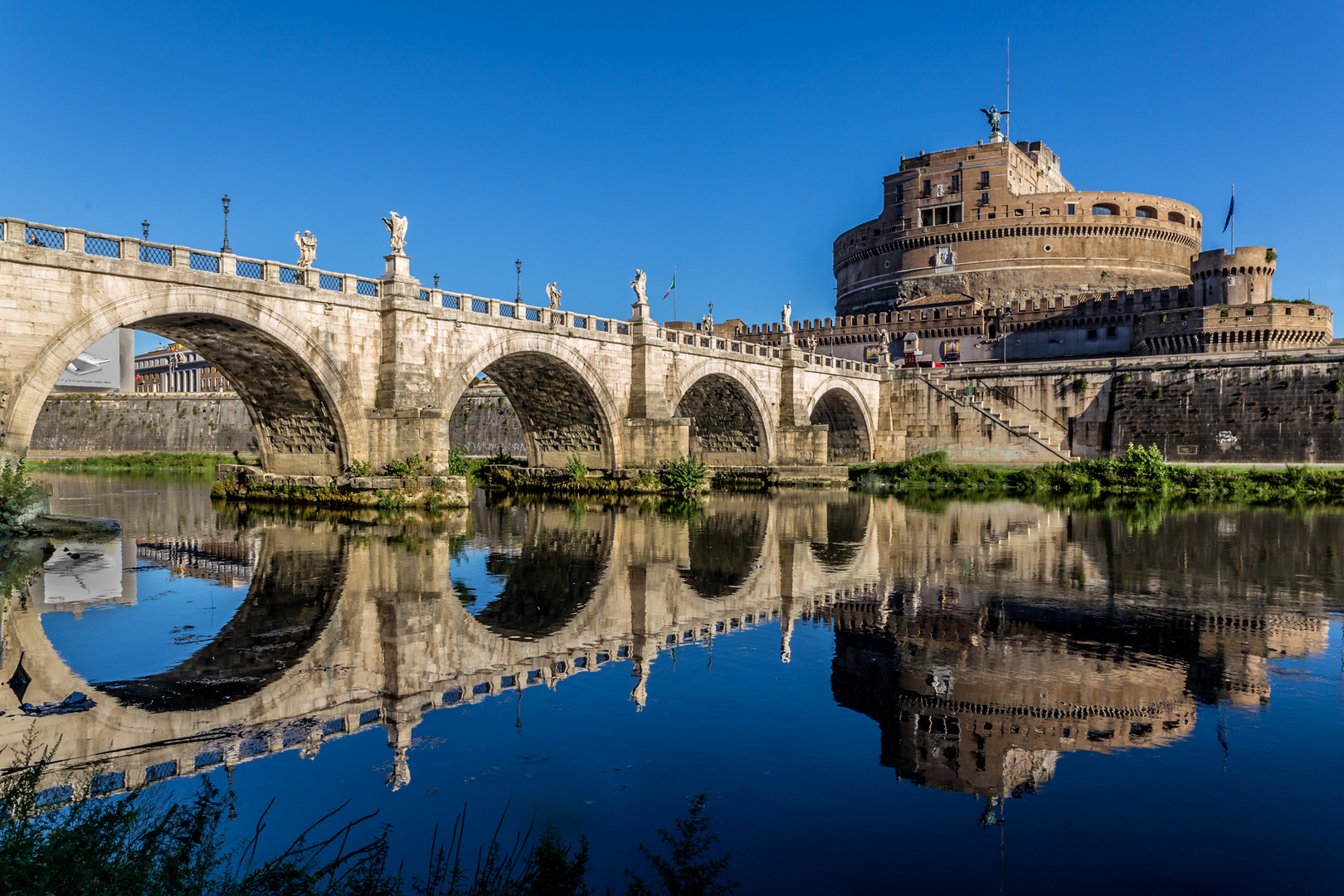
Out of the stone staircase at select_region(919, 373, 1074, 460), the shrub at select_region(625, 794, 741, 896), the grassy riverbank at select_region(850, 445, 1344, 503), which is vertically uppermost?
the stone staircase at select_region(919, 373, 1074, 460)

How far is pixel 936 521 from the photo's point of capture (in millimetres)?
24625

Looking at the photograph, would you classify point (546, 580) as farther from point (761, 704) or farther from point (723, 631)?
point (761, 704)

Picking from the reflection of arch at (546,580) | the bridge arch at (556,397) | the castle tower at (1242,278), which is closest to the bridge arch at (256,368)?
the bridge arch at (556,397)

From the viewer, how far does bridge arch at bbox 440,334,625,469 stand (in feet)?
104

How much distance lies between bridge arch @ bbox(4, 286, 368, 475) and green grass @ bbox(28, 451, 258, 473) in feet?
102

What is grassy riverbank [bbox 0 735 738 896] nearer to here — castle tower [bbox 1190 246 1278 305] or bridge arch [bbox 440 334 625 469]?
bridge arch [bbox 440 334 625 469]

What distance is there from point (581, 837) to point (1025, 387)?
5233 cm

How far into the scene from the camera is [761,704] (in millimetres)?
8133

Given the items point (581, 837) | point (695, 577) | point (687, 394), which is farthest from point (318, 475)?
point (581, 837)

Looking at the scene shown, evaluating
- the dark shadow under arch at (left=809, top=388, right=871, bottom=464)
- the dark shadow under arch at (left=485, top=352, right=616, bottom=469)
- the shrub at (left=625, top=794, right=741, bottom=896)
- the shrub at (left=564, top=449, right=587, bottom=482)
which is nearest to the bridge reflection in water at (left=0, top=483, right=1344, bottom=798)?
the shrub at (left=625, top=794, right=741, bottom=896)

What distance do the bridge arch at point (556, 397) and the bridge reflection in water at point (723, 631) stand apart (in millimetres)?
11633

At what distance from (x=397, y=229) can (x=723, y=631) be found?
19.4 m

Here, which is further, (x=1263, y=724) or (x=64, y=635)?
(x=64, y=635)

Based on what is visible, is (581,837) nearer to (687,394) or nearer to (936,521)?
(936,521)
